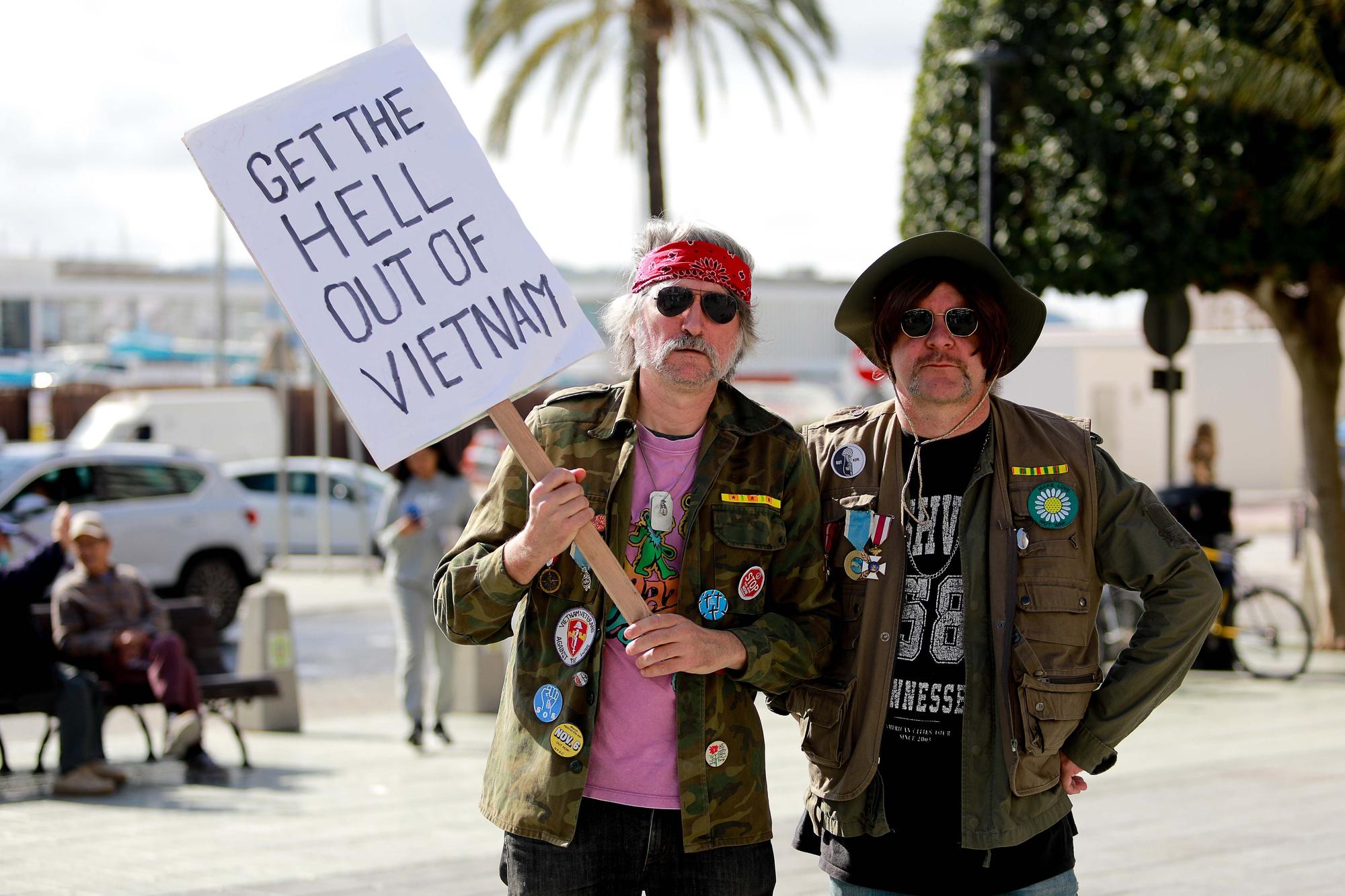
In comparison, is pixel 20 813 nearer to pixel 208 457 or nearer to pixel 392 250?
pixel 392 250

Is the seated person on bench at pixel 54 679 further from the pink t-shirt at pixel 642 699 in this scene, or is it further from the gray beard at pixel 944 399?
the gray beard at pixel 944 399

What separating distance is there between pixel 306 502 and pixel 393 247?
73.7ft

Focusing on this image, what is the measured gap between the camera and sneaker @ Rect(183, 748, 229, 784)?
8.40m

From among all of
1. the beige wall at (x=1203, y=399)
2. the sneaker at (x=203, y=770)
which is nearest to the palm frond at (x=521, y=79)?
the sneaker at (x=203, y=770)

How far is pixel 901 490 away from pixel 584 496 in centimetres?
67

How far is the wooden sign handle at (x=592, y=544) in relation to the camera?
281cm

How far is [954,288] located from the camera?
314 cm

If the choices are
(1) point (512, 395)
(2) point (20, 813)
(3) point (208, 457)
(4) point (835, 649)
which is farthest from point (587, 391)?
(3) point (208, 457)

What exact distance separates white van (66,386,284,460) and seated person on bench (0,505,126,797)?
61.3 ft

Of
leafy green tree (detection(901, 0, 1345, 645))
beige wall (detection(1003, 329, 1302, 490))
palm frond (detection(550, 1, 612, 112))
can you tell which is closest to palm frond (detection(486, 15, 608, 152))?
palm frond (detection(550, 1, 612, 112))

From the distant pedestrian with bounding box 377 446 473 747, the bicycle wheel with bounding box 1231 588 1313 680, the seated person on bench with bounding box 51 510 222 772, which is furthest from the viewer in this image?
the bicycle wheel with bounding box 1231 588 1313 680

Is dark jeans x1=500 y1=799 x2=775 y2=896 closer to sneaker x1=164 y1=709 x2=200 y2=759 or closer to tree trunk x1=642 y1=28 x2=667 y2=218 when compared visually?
sneaker x1=164 y1=709 x2=200 y2=759

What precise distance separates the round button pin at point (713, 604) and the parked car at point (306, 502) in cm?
2139

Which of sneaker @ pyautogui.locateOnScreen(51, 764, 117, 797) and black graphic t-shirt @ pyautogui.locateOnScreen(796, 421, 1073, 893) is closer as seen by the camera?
black graphic t-shirt @ pyautogui.locateOnScreen(796, 421, 1073, 893)
